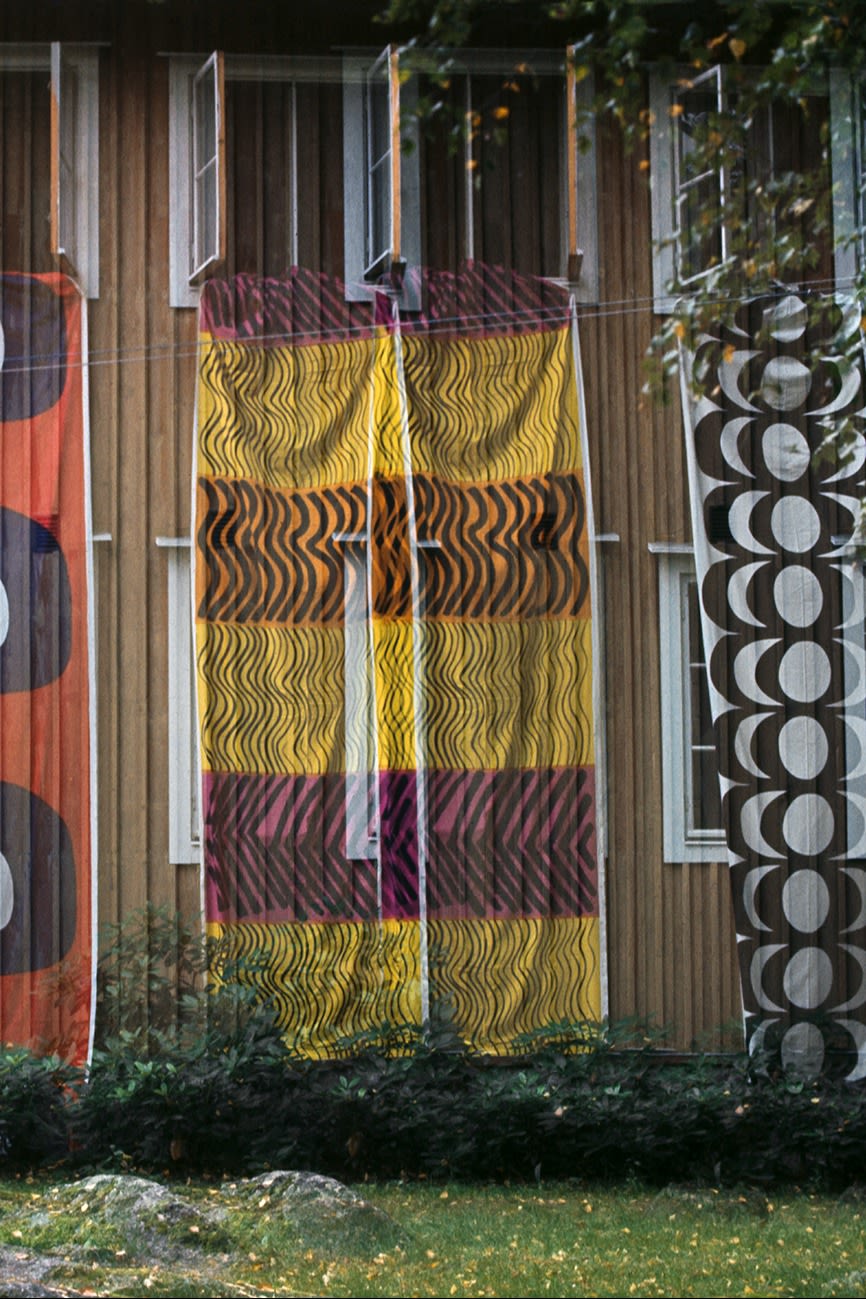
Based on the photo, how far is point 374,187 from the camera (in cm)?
1077

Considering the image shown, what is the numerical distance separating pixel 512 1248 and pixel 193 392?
5.58 meters

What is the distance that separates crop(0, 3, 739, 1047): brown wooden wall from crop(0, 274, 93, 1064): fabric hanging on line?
0.20m

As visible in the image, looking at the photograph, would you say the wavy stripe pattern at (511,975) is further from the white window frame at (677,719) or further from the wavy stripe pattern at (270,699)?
the wavy stripe pattern at (270,699)

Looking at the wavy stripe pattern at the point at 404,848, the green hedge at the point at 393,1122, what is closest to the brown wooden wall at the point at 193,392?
the wavy stripe pattern at the point at 404,848

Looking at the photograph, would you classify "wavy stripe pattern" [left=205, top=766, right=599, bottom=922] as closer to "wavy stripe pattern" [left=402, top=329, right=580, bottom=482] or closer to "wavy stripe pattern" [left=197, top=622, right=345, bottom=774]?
"wavy stripe pattern" [left=197, top=622, right=345, bottom=774]

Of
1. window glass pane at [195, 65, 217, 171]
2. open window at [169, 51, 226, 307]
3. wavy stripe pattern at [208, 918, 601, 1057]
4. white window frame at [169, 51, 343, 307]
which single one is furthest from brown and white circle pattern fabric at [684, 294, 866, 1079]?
window glass pane at [195, 65, 217, 171]

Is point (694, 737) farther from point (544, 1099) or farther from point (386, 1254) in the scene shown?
point (386, 1254)

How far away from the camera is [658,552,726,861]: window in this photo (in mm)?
10711

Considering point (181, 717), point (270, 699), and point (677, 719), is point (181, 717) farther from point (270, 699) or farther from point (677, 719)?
point (677, 719)

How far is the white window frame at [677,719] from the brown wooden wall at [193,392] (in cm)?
7

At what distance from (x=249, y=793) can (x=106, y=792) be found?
931 millimetres

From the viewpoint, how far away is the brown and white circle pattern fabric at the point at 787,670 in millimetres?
10172

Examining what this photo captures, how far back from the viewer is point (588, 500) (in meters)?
10.5

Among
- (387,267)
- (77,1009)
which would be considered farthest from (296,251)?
(77,1009)
